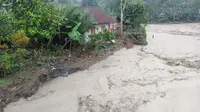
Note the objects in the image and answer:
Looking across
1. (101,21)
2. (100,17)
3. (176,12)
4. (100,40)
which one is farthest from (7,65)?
(176,12)

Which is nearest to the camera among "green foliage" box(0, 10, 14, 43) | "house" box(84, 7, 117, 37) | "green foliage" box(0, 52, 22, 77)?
"green foliage" box(0, 10, 14, 43)

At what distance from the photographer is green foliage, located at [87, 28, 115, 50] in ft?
46.1

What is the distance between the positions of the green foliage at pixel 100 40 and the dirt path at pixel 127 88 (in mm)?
993

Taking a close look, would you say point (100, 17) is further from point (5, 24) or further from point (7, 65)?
point (5, 24)

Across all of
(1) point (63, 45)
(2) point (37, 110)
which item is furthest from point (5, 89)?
(1) point (63, 45)

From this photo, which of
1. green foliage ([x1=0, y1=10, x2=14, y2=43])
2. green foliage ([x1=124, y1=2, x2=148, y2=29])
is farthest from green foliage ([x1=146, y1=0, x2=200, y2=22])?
green foliage ([x1=0, y1=10, x2=14, y2=43])

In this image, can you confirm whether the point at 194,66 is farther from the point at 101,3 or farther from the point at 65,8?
the point at 101,3

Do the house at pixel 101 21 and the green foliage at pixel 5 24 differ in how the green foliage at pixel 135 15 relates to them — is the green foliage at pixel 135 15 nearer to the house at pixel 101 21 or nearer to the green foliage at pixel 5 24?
the house at pixel 101 21

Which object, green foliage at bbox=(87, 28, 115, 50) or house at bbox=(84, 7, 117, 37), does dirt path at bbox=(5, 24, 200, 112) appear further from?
house at bbox=(84, 7, 117, 37)

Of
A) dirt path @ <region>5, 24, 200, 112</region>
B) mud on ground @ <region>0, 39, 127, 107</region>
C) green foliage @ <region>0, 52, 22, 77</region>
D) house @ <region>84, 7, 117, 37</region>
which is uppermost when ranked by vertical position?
house @ <region>84, 7, 117, 37</region>

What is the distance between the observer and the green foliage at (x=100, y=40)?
1405 cm

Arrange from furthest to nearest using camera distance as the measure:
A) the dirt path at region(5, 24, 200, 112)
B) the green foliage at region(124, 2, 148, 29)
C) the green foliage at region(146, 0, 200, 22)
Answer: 1. the green foliage at region(146, 0, 200, 22)
2. the green foliage at region(124, 2, 148, 29)
3. the dirt path at region(5, 24, 200, 112)

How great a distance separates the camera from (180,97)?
934 centimetres

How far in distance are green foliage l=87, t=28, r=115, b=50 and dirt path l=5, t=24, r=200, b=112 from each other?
99cm
